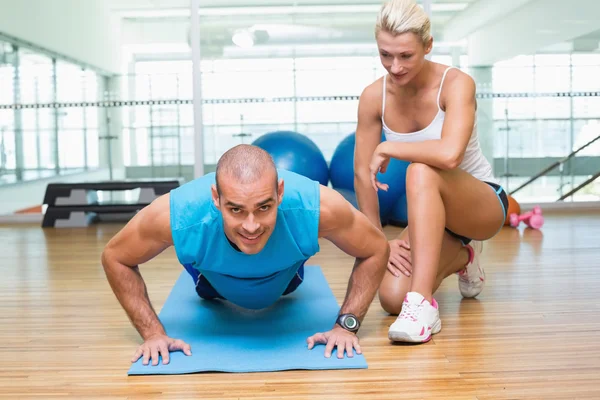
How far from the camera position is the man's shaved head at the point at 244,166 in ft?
5.26

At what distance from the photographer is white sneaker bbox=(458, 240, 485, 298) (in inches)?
99.3

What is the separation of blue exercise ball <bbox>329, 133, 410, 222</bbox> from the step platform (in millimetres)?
1295

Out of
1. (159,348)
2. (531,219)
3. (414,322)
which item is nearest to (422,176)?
(414,322)

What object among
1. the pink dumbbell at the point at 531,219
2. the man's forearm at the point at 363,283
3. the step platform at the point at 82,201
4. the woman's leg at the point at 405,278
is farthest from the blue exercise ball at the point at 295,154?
the man's forearm at the point at 363,283

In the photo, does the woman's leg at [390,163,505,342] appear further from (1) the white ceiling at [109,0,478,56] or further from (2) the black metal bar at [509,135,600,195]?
(2) the black metal bar at [509,135,600,195]

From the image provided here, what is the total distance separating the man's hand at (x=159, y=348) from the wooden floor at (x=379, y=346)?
6cm

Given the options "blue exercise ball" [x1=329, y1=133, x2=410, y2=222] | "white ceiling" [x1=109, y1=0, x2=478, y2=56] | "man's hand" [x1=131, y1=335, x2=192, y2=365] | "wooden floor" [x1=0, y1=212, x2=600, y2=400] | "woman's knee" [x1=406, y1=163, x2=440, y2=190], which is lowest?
"wooden floor" [x1=0, y1=212, x2=600, y2=400]

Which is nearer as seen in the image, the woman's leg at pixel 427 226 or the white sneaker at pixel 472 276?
the woman's leg at pixel 427 226

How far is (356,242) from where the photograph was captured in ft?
6.43

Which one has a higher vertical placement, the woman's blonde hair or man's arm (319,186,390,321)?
the woman's blonde hair

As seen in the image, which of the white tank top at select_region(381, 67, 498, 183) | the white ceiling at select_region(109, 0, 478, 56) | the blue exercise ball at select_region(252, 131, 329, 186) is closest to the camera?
the white tank top at select_region(381, 67, 498, 183)

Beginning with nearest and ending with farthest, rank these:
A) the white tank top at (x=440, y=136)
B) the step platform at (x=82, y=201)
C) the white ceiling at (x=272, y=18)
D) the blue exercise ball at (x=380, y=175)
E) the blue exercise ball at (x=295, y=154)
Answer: the white tank top at (x=440, y=136) → the blue exercise ball at (x=380, y=175) → the blue exercise ball at (x=295, y=154) → the step platform at (x=82, y=201) → the white ceiling at (x=272, y=18)

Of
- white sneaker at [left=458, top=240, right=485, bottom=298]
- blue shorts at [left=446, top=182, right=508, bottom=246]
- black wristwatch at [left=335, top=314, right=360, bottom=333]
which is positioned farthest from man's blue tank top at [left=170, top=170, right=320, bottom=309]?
white sneaker at [left=458, top=240, right=485, bottom=298]

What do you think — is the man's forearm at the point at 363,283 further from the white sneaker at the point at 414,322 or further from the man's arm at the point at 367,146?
the man's arm at the point at 367,146
